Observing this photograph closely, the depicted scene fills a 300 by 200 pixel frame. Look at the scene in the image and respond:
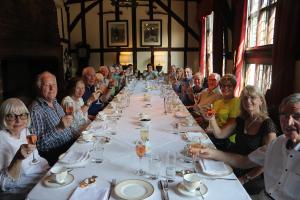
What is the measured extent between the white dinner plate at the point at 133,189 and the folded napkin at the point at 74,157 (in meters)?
0.45

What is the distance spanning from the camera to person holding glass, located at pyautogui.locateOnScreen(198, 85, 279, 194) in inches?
78.5

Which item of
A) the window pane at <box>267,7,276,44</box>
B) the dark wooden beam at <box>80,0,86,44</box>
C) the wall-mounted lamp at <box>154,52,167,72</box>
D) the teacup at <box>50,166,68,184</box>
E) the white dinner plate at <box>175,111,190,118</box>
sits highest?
the dark wooden beam at <box>80,0,86,44</box>

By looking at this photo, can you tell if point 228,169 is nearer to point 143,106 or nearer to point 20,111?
point 20,111

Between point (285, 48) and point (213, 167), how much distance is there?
2.43m

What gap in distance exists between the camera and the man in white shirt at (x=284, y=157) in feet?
4.81

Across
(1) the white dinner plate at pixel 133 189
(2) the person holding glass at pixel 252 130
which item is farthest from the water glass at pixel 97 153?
(2) the person holding glass at pixel 252 130

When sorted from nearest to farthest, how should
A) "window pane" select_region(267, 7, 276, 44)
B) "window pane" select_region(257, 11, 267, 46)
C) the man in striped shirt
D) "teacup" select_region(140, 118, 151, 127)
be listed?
the man in striped shirt → "teacup" select_region(140, 118, 151, 127) → "window pane" select_region(267, 7, 276, 44) → "window pane" select_region(257, 11, 267, 46)

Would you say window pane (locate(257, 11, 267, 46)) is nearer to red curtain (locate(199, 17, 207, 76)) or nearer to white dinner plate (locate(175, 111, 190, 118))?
white dinner plate (locate(175, 111, 190, 118))

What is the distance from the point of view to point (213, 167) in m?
1.66

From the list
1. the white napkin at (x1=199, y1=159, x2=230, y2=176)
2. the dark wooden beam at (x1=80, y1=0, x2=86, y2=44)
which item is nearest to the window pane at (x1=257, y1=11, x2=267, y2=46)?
the white napkin at (x1=199, y1=159, x2=230, y2=176)

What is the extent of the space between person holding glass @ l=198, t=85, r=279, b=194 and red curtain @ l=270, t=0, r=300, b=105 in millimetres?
1513

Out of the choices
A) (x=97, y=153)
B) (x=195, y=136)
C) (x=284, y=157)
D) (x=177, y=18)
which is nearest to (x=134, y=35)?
(x=177, y=18)

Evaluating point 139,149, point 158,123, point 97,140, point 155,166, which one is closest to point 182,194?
point 155,166

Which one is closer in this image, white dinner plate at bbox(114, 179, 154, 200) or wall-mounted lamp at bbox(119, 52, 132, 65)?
white dinner plate at bbox(114, 179, 154, 200)
